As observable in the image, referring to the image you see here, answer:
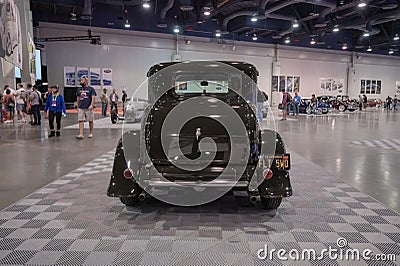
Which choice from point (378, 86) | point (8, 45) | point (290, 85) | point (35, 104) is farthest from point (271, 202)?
point (378, 86)

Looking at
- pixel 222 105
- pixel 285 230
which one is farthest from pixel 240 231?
pixel 222 105

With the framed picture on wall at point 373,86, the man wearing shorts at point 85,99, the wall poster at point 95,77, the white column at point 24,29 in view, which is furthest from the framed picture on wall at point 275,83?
the man wearing shorts at point 85,99

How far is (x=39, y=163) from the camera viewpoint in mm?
5395

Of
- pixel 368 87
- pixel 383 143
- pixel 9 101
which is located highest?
pixel 368 87

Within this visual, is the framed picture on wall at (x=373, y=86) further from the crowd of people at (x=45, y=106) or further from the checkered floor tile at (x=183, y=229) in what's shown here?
the checkered floor tile at (x=183, y=229)

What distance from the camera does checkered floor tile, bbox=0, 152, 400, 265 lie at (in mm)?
2389

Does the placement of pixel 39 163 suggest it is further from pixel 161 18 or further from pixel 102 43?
pixel 102 43

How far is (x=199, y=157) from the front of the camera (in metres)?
3.20

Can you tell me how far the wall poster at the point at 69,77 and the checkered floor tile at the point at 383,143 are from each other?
1620 cm

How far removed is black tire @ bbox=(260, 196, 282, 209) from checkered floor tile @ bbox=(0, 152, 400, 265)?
69 millimetres

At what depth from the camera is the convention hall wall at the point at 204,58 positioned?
19.1 meters

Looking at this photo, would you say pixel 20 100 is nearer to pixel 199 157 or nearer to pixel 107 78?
pixel 107 78

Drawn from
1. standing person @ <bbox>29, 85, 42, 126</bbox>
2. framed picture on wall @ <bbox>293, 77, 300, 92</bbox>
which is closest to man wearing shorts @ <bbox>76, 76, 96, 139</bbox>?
standing person @ <bbox>29, 85, 42, 126</bbox>

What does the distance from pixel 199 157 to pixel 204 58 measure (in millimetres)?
20145
